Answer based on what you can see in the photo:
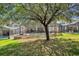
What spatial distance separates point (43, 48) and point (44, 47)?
1 centimetres

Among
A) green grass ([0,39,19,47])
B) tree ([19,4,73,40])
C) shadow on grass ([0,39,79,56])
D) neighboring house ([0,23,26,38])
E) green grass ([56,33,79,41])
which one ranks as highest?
tree ([19,4,73,40])

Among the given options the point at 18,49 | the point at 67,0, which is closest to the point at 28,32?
the point at 18,49

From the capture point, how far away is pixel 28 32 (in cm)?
160

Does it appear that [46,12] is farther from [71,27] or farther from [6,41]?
[6,41]

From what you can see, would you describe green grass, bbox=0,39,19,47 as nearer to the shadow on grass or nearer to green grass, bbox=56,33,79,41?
the shadow on grass

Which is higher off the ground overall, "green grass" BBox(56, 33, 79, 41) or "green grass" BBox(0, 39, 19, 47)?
"green grass" BBox(56, 33, 79, 41)

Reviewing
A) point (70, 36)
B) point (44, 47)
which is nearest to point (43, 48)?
point (44, 47)

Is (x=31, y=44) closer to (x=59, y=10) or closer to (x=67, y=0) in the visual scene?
(x=59, y=10)

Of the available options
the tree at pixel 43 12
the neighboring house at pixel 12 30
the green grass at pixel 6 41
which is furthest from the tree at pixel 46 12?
the green grass at pixel 6 41

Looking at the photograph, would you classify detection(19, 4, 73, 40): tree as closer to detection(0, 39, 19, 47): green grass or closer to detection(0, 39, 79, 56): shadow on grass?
detection(0, 39, 79, 56): shadow on grass

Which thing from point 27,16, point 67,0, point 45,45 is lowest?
point 45,45

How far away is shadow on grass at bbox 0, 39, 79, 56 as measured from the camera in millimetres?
1571

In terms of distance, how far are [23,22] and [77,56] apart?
22.5 inches

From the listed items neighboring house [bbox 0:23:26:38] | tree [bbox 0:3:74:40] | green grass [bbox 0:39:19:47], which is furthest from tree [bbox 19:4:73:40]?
green grass [bbox 0:39:19:47]
